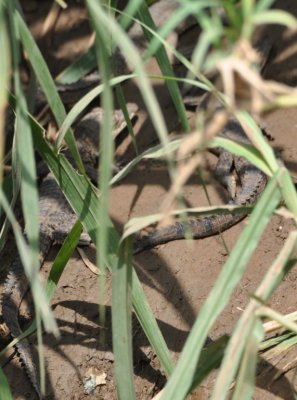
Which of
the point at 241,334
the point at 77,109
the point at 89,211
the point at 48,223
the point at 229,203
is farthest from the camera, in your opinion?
the point at 48,223

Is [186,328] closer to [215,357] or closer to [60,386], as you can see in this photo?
[60,386]

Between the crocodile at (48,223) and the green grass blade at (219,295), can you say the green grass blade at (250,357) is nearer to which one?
the green grass blade at (219,295)

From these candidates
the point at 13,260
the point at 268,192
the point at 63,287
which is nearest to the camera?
the point at 268,192

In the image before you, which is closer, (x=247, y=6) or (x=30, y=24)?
(x=247, y=6)

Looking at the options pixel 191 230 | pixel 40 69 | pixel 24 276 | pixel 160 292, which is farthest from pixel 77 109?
pixel 24 276

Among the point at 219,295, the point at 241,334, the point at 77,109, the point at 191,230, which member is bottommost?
the point at 191,230

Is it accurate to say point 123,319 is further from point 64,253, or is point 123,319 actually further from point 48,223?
point 48,223

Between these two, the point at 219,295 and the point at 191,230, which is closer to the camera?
the point at 219,295

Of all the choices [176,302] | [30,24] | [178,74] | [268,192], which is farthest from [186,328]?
[30,24]
